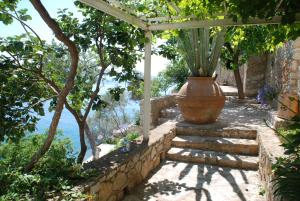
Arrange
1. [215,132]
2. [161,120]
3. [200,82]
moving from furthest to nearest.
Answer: [161,120]
[200,82]
[215,132]

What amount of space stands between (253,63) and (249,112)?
13.5 feet

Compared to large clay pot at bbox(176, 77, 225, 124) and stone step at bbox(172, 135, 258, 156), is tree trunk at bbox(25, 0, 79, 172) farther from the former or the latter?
large clay pot at bbox(176, 77, 225, 124)

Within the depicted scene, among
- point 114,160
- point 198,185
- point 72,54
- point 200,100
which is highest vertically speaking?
point 72,54

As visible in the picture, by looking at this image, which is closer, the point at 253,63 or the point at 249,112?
the point at 249,112

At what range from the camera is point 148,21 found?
4.37 meters

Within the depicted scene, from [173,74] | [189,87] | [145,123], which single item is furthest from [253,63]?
[145,123]

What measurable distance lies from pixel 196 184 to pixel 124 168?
3.71ft

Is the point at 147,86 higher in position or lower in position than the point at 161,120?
higher

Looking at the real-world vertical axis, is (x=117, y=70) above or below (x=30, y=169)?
above

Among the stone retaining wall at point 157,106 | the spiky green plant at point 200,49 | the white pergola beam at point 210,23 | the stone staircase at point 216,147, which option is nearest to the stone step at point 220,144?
the stone staircase at point 216,147

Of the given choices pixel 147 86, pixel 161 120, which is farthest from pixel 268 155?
pixel 161 120

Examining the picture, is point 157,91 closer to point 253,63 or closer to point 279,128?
point 253,63

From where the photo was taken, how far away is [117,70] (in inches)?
188

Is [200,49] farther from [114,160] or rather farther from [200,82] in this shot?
[114,160]
